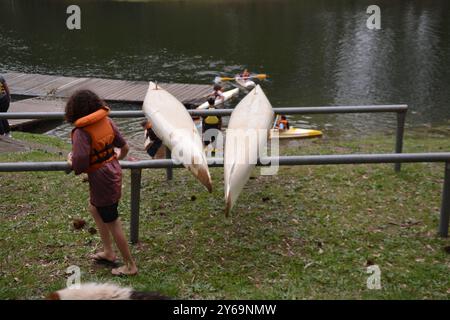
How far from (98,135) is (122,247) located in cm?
94

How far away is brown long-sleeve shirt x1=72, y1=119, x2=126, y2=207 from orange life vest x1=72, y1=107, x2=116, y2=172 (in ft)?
0.12

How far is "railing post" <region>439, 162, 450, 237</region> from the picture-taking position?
508cm

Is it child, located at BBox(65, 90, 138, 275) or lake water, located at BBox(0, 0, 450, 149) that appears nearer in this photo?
child, located at BBox(65, 90, 138, 275)

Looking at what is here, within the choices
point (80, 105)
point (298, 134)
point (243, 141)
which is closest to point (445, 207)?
point (243, 141)

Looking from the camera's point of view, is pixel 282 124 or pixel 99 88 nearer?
pixel 282 124

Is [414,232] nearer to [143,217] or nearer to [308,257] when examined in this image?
[308,257]

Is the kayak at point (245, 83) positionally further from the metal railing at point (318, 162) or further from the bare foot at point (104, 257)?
the bare foot at point (104, 257)

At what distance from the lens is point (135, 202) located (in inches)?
203

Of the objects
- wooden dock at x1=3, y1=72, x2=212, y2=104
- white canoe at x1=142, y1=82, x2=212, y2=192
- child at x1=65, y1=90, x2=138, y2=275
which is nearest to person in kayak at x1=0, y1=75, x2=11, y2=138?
white canoe at x1=142, y1=82, x2=212, y2=192

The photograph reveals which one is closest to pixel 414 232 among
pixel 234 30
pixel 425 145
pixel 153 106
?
pixel 153 106

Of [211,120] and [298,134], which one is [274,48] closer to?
[298,134]

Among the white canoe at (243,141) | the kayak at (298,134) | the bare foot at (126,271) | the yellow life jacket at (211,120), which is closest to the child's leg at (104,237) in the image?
the bare foot at (126,271)

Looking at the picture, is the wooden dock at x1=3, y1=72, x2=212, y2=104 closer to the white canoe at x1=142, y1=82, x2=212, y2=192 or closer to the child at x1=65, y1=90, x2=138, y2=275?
the white canoe at x1=142, y1=82, x2=212, y2=192

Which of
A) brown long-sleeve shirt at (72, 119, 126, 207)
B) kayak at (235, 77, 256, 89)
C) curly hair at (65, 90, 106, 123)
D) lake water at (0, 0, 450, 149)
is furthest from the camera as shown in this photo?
lake water at (0, 0, 450, 149)
